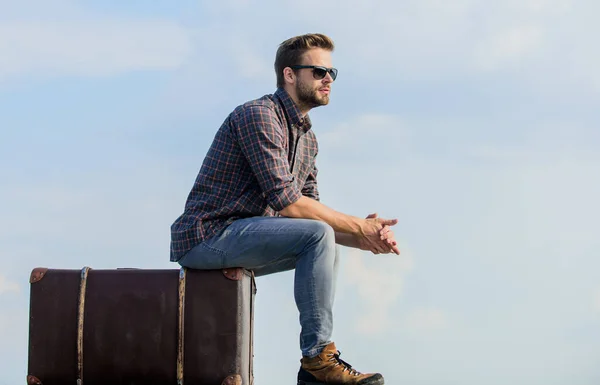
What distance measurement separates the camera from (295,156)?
21.2 feet

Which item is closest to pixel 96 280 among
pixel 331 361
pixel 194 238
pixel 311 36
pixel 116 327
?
pixel 116 327

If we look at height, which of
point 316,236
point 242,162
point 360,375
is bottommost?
point 360,375

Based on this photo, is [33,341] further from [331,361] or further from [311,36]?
[311,36]

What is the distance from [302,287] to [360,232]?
63 cm

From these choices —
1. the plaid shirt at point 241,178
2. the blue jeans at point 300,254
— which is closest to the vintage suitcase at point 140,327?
the blue jeans at point 300,254

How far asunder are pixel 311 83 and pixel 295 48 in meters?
0.29

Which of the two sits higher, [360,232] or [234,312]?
[360,232]

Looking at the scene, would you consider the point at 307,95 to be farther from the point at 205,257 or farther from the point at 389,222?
the point at 205,257

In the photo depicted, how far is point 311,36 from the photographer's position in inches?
256

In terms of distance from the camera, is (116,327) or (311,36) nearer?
(116,327)

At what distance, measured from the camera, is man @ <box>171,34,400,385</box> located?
585 centimetres

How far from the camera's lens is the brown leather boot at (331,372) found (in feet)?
19.0

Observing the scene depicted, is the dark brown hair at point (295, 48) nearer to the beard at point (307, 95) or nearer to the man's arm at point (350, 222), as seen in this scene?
the beard at point (307, 95)

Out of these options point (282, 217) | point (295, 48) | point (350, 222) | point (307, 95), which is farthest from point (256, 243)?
point (295, 48)
